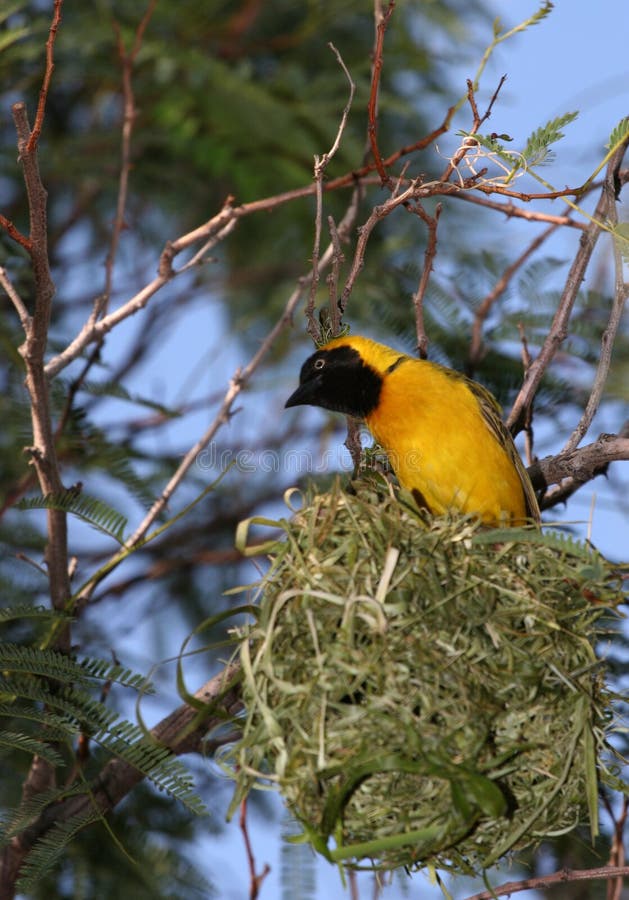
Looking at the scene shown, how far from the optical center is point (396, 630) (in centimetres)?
222

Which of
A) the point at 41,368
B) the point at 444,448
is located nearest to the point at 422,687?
the point at 444,448

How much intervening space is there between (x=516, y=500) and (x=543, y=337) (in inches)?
42.1

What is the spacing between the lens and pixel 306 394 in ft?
11.7

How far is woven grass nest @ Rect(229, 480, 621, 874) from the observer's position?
85.2 inches

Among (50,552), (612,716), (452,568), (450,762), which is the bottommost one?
(450,762)

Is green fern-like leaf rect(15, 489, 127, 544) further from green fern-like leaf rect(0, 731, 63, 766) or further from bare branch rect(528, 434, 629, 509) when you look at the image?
bare branch rect(528, 434, 629, 509)

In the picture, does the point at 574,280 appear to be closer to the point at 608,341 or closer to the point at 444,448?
the point at 608,341

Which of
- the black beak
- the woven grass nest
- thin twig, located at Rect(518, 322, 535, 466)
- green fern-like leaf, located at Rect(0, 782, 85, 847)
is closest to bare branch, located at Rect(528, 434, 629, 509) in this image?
thin twig, located at Rect(518, 322, 535, 466)

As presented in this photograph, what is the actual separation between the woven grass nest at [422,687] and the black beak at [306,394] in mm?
1140

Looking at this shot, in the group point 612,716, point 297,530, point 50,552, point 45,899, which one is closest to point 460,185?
point 297,530

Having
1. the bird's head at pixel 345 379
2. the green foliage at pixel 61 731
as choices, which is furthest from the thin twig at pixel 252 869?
the bird's head at pixel 345 379

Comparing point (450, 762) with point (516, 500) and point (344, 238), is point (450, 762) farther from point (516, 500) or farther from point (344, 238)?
point (344, 238)

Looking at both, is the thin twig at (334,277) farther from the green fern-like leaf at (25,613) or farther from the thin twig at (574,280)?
the green fern-like leaf at (25,613)

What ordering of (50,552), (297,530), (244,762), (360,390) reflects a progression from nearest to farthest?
(244,762), (297,530), (50,552), (360,390)
